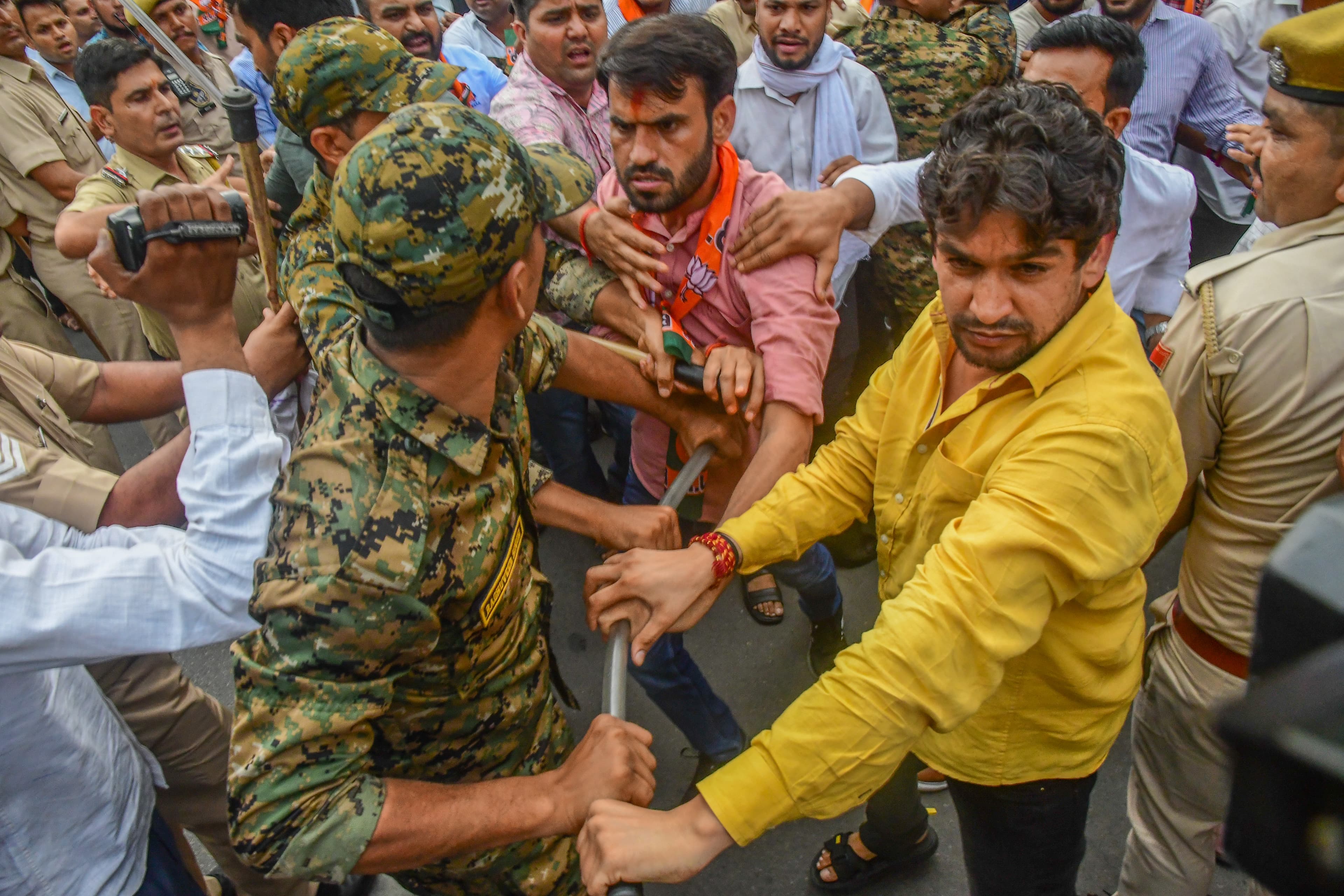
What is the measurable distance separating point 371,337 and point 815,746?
1105 mm

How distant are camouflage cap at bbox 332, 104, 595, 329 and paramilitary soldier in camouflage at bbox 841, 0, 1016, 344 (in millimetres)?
2833

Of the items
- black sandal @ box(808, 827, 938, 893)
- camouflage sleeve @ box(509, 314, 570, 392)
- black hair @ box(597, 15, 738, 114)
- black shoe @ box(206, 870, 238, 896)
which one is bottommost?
black shoe @ box(206, 870, 238, 896)

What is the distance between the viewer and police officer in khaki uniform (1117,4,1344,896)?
188 cm

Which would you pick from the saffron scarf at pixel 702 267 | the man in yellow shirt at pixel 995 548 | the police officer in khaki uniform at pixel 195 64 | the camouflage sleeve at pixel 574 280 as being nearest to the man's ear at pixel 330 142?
the camouflage sleeve at pixel 574 280

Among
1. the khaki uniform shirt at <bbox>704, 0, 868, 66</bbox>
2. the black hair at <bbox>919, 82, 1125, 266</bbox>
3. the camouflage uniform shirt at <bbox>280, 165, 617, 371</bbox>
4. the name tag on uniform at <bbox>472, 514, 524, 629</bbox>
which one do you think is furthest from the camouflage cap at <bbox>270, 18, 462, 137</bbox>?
the khaki uniform shirt at <bbox>704, 0, 868, 66</bbox>

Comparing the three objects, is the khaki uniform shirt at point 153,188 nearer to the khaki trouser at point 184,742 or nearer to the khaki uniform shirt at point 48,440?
the khaki uniform shirt at point 48,440

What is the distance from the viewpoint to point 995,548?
4.66ft

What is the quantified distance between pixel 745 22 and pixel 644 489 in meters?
3.47

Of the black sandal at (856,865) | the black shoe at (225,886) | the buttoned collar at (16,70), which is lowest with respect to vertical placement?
the black shoe at (225,886)

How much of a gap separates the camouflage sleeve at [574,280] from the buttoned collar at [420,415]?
3.57 ft

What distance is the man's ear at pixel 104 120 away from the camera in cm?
395

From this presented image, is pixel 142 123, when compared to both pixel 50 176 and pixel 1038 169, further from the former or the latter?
pixel 1038 169

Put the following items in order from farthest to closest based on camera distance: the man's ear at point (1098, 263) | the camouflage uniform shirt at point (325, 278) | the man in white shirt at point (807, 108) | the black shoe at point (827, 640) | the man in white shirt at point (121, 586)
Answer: the man in white shirt at point (807, 108) → the black shoe at point (827, 640) → the camouflage uniform shirt at point (325, 278) → the man's ear at point (1098, 263) → the man in white shirt at point (121, 586)

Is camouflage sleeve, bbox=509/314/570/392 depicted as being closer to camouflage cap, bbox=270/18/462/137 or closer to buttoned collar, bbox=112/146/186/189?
camouflage cap, bbox=270/18/462/137
